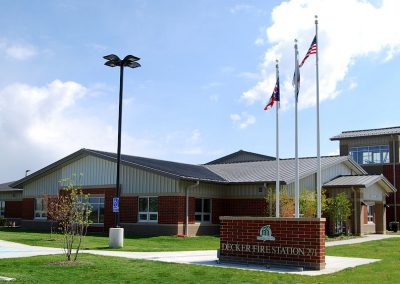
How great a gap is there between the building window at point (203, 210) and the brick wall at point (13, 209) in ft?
65.3

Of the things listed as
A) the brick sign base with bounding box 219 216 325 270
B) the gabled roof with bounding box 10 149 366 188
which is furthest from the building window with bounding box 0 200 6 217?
the brick sign base with bounding box 219 216 325 270

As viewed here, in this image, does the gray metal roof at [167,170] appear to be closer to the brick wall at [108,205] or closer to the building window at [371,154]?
the brick wall at [108,205]

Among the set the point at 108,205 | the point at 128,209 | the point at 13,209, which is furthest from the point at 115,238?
the point at 13,209

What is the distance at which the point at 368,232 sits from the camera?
3691cm

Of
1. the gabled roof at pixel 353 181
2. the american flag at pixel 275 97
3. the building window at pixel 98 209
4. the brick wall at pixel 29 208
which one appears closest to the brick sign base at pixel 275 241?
the american flag at pixel 275 97

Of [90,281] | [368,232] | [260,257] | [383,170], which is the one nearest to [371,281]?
[260,257]

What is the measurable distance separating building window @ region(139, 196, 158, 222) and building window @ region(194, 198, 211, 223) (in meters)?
2.28

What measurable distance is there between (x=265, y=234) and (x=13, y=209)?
34685 millimetres

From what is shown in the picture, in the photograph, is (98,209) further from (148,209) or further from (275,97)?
(275,97)

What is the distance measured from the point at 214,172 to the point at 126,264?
2076 cm

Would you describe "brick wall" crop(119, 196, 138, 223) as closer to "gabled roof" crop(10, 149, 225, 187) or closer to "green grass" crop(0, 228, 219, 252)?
"gabled roof" crop(10, 149, 225, 187)

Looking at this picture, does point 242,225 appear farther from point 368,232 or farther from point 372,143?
point 372,143

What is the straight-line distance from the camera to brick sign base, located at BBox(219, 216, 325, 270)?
13977mm

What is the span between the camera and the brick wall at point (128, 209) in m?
30.5
